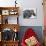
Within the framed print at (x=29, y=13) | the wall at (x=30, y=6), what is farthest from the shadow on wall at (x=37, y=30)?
the framed print at (x=29, y=13)

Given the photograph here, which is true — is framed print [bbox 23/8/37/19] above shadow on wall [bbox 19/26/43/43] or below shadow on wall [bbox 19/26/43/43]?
above

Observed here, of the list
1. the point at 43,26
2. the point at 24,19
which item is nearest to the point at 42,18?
the point at 43,26

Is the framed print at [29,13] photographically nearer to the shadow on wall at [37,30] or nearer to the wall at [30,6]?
the wall at [30,6]

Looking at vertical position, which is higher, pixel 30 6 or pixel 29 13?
pixel 30 6

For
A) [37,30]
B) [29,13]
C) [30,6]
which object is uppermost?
[30,6]

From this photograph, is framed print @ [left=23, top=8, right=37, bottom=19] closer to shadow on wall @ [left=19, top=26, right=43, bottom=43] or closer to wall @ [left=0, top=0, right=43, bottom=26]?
wall @ [left=0, top=0, right=43, bottom=26]

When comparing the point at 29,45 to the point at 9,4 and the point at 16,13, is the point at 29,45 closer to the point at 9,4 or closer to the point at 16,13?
the point at 16,13

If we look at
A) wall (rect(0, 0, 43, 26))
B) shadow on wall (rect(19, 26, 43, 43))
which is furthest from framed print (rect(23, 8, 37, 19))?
shadow on wall (rect(19, 26, 43, 43))

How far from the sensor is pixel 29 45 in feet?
14.2

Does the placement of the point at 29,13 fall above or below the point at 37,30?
above

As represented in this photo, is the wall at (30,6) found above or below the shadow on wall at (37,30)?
above

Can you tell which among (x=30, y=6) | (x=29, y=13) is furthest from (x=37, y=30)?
(x=30, y=6)

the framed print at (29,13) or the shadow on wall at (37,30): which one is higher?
the framed print at (29,13)

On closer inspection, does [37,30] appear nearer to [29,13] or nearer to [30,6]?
[29,13]
